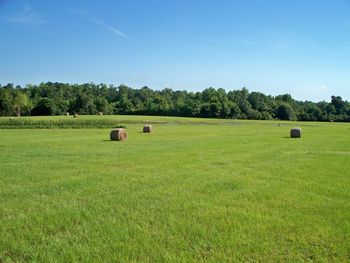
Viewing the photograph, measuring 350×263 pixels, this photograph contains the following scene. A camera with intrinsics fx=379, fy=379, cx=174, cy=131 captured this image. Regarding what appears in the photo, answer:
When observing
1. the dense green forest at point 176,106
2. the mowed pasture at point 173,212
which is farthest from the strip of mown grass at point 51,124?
the dense green forest at point 176,106

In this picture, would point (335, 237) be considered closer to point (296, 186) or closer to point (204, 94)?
point (296, 186)

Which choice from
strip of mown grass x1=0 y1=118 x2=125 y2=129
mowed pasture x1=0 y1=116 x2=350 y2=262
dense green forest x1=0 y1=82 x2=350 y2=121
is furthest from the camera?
dense green forest x1=0 y1=82 x2=350 y2=121

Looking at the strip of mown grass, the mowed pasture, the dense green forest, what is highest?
the dense green forest

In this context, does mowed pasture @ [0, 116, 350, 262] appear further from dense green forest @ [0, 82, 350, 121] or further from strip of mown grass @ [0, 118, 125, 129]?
dense green forest @ [0, 82, 350, 121]

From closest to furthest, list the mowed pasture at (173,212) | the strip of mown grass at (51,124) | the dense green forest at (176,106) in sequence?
the mowed pasture at (173,212), the strip of mown grass at (51,124), the dense green forest at (176,106)

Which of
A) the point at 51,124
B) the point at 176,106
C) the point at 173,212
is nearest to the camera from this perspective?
the point at 173,212

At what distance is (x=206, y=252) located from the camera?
550 centimetres

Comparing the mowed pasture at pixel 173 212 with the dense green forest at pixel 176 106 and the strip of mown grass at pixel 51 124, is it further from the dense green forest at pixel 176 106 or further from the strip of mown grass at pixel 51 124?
the dense green forest at pixel 176 106

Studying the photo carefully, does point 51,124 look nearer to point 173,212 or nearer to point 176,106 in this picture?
point 173,212

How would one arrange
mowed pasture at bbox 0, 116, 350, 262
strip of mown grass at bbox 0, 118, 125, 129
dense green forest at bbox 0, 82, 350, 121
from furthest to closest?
dense green forest at bbox 0, 82, 350, 121, strip of mown grass at bbox 0, 118, 125, 129, mowed pasture at bbox 0, 116, 350, 262

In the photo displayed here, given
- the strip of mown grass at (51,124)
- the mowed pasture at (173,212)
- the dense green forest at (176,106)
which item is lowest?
the mowed pasture at (173,212)

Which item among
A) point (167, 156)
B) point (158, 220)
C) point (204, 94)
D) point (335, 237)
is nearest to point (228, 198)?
point (158, 220)

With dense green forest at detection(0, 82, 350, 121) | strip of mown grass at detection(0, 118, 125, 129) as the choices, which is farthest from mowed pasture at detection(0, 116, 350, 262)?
dense green forest at detection(0, 82, 350, 121)

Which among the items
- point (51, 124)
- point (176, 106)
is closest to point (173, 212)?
point (51, 124)
